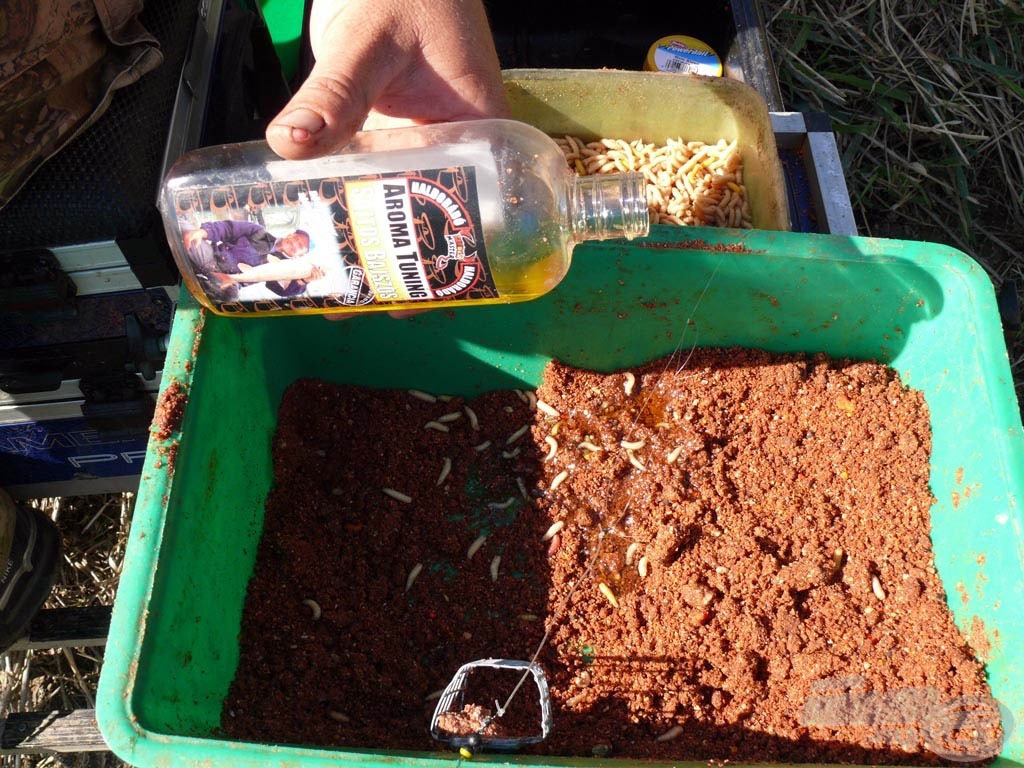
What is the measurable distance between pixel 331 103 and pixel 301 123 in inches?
2.4

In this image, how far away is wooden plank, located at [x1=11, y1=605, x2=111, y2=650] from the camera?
1917 mm

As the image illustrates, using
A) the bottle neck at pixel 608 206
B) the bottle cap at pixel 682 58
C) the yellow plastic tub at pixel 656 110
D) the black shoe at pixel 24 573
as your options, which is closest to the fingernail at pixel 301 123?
the bottle neck at pixel 608 206

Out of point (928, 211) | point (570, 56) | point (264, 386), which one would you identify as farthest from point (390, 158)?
point (928, 211)

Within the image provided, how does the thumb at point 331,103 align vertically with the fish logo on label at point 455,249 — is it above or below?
above

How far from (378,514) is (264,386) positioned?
0.96 feet

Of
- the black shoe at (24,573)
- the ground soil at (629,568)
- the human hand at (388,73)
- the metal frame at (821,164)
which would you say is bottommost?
the black shoe at (24,573)

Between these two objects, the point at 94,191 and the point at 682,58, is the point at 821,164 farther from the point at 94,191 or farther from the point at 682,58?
the point at 94,191

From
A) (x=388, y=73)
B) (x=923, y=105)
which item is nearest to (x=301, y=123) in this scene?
(x=388, y=73)

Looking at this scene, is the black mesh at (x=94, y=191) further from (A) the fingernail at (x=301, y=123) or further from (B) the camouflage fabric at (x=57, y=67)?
(A) the fingernail at (x=301, y=123)

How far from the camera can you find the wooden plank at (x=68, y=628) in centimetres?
192

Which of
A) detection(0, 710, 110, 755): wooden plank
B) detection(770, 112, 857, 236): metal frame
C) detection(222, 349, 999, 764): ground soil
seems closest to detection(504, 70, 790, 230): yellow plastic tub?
detection(770, 112, 857, 236): metal frame

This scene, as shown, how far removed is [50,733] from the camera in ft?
6.07

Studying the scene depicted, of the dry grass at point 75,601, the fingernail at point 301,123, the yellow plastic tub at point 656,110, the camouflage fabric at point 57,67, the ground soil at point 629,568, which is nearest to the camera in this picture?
the fingernail at point 301,123

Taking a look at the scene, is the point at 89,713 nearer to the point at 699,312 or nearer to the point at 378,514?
the point at 378,514
